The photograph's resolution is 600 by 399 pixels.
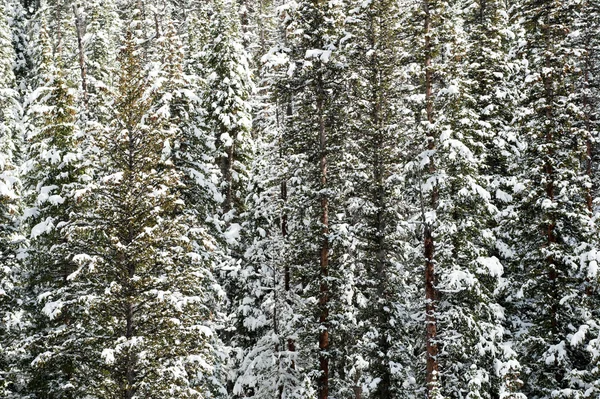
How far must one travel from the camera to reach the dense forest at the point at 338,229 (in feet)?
51.3

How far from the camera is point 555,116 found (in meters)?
19.2

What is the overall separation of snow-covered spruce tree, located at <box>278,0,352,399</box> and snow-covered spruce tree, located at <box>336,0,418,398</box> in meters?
0.68

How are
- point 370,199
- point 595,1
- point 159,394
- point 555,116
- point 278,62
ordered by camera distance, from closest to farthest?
point 159,394
point 278,62
point 555,116
point 370,199
point 595,1

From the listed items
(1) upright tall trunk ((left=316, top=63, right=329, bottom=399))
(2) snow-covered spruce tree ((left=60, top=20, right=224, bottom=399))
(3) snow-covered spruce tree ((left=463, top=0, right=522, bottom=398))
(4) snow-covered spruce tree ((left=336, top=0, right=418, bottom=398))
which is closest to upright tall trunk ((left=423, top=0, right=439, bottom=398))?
(4) snow-covered spruce tree ((left=336, top=0, right=418, bottom=398))

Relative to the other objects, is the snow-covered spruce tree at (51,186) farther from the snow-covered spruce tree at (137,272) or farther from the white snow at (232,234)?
the white snow at (232,234)

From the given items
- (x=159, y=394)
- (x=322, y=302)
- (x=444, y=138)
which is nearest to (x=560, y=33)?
(x=444, y=138)

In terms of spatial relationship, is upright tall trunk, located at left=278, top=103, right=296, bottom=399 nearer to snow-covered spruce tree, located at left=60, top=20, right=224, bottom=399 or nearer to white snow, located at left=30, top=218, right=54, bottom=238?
snow-covered spruce tree, located at left=60, top=20, right=224, bottom=399

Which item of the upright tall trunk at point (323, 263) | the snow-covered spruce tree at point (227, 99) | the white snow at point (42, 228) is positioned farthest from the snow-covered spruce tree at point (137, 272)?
the snow-covered spruce tree at point (227, 99)

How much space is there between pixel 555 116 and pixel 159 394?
56.5ft

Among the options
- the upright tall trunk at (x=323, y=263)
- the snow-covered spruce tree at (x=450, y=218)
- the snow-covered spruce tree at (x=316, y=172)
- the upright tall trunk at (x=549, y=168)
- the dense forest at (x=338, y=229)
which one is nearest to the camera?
the dense forest at (x=338, y=229)

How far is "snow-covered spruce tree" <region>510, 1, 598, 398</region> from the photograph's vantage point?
1845cm

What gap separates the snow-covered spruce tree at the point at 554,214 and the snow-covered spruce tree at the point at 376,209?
15.8 feet

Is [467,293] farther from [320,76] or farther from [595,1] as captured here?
[595,1]

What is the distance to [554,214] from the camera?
62.3ft
